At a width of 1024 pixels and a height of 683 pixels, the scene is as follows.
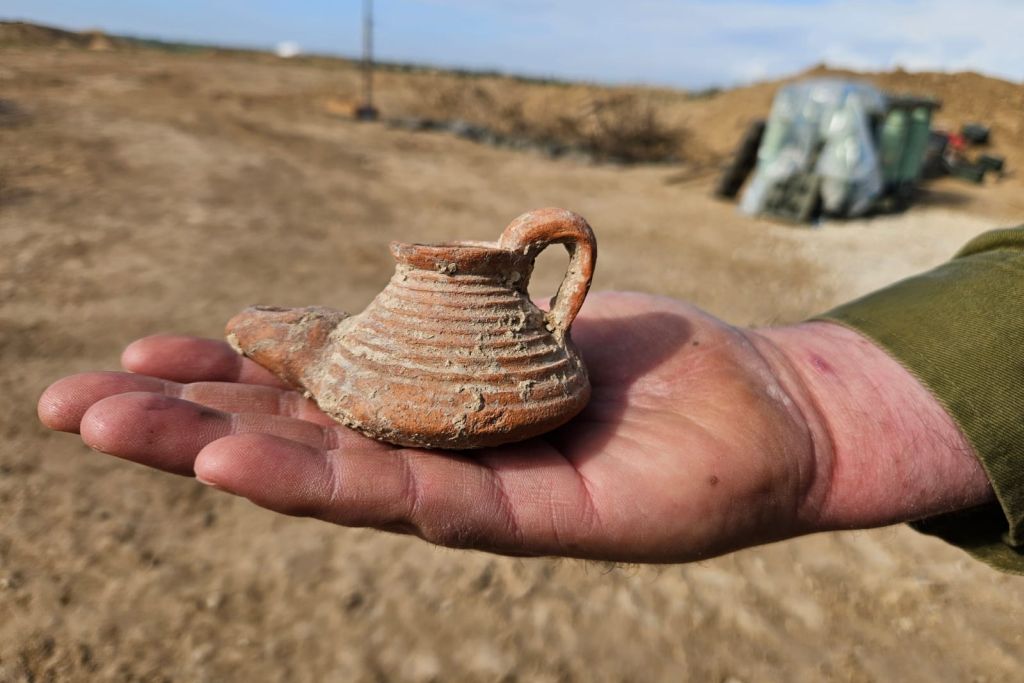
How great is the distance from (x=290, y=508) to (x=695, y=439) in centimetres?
121

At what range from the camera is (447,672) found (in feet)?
9.82

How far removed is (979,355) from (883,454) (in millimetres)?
416

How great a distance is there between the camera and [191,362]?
2.56 m

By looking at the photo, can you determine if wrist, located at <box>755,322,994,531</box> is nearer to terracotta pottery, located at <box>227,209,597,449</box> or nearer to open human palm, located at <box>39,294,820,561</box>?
open human palm, located at <box>39,294,820,561</box>

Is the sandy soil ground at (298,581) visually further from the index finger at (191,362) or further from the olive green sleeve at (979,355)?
the index finger at (191,362)

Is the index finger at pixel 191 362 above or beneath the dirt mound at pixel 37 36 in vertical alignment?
beneath

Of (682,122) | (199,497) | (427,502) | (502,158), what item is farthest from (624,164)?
(427,502)

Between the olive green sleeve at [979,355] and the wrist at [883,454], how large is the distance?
0.07 m

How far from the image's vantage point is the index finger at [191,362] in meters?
2.48

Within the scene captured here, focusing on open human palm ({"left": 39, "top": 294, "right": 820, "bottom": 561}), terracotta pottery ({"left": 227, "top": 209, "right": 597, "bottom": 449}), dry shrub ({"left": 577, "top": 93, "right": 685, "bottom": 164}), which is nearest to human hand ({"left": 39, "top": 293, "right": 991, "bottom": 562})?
open human palm ({"left": 39, "top": 294, "right": 820, "bottom": 561})

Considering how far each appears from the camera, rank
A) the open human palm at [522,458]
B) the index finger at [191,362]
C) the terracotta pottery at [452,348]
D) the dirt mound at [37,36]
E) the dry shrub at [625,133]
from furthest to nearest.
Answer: the dry shrub at [625,133], the dirt mound at [37,36], the index finger at [191,362], the terracotta pottery at [452,348], the open human palm at [522,458]

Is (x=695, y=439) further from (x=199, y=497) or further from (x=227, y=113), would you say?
(x=227, y=113)

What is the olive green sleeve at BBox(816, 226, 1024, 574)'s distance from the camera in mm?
2070

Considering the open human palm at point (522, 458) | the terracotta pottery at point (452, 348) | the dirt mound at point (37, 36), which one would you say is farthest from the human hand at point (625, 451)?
the dirt mound at point (37, 36)
